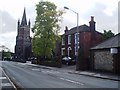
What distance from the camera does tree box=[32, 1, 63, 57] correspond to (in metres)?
63.3

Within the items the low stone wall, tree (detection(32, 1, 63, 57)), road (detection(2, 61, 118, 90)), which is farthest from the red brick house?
road (detection(2, 61, 118, 90))

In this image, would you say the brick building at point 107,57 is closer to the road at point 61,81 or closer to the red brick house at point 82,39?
the road at point 61,81

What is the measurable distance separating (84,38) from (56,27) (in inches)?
280

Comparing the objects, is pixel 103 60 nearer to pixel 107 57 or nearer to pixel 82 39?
pixel 107 57

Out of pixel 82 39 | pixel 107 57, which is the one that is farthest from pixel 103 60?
pixel 82 39

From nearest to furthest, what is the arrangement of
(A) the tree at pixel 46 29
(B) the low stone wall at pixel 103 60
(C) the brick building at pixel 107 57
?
1. (C) the brick building at pixel 107 57
2. (B) the low stone wall at pixel 103 60
3. (A) the tree at pixel 46 29

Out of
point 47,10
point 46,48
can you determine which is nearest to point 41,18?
point 47,10

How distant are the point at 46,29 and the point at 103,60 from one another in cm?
2706

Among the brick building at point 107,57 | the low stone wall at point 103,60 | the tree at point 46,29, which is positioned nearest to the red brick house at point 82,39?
the tree at point 46,29

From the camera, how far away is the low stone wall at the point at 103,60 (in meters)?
36.3

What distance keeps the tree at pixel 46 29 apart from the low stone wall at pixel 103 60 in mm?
23802

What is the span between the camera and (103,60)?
38.3 meters

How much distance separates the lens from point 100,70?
127 ft

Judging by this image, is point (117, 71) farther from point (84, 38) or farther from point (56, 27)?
point (56, 27)
